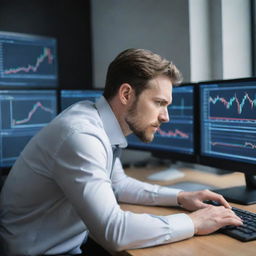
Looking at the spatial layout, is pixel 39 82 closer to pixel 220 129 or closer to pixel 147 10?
pixel 147 10

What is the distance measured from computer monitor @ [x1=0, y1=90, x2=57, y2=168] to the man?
669mm

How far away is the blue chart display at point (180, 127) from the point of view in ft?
5.54

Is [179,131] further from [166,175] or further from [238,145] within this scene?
[238,145]

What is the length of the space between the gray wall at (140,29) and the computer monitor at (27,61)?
336mm

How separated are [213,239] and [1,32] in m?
1.60

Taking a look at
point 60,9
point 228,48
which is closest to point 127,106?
point 228,48

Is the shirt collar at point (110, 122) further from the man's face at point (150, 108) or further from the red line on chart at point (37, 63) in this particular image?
the red line on chart at point (37, 63)

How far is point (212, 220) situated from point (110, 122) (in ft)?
1.49

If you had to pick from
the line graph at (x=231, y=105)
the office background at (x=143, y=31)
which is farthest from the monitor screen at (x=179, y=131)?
the office background at (x=143, y=31)

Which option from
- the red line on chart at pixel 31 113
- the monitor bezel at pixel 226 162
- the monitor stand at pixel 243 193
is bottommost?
the monitor stand at pixel 243 193

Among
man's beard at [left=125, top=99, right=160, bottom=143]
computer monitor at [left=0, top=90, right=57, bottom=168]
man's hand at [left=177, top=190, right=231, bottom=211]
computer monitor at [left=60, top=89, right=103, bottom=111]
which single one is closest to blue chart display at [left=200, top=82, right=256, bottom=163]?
man's hand at [left=177, top=190, right=231, bottom=211]

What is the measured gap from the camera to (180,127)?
1.76 m

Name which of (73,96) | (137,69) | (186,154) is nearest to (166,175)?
(186,154)

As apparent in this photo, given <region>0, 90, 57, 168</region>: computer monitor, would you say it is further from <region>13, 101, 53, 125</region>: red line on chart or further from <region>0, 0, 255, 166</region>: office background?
<region>0, 0, 255, 166</region>: office background
